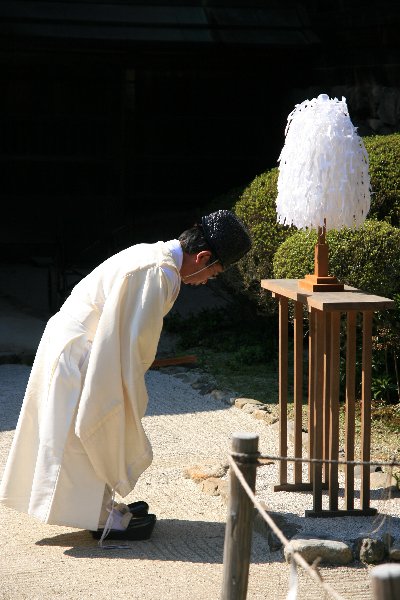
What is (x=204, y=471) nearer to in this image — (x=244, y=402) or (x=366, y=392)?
(x=366, y=392)

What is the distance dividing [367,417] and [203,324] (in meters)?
4.65

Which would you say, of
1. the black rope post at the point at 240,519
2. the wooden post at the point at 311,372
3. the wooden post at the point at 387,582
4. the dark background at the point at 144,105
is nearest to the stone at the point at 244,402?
the wooden post at the point at 311,372

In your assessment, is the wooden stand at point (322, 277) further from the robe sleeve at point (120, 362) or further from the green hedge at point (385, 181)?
the green hedge at point (385, 181)

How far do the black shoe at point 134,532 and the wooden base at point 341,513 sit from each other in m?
0.78

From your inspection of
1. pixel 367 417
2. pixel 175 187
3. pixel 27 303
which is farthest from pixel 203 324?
pixel 367 417

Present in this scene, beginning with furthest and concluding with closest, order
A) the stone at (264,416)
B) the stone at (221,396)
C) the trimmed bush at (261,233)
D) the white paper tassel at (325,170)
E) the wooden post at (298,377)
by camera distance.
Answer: the trimmed bush at (261,233), the stone at (221,396), the stone at (264,416), the wooden post at (298,377), the white paper tassel at (325,170)

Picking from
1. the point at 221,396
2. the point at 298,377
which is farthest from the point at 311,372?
the point at 221,396

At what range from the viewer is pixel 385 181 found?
304 inches

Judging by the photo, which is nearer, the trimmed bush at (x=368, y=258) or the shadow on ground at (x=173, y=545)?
the shadow on ground at (x=173, y=545)

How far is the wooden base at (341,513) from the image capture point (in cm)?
506

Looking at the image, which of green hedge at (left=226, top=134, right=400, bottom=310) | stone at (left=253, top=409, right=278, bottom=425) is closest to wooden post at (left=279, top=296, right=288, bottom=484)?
stone at (left=253, top=409, right=278, bottom=425)

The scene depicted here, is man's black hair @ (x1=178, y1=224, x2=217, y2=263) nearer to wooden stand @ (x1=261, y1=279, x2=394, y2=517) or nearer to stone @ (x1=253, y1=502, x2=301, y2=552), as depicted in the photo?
wooden stand @ (x1=261, y1=279, x2=394, y2=517)

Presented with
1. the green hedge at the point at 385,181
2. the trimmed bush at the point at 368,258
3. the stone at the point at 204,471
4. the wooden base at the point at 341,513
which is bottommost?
the stone at the point at 204,471

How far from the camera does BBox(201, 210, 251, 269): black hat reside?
15.6 ft
